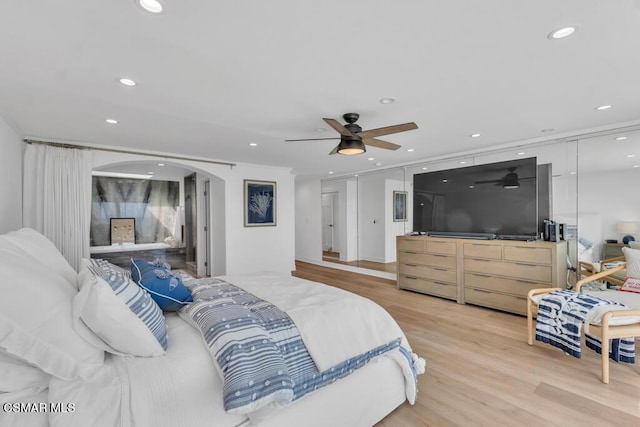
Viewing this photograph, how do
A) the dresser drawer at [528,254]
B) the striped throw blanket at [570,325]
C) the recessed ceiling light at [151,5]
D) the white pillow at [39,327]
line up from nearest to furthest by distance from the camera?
1. the white pillow at [39,327]
2. the recessed ceiling light at [151,5]
3. the striped throw blanket at [570,325]
4. the dresser drawer at [528,254]

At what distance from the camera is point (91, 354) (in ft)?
4.09

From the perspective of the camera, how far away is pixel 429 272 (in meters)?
4.65

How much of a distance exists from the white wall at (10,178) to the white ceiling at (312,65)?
194 mm

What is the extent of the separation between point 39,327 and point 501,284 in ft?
14.8

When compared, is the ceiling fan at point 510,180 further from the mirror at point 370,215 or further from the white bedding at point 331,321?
the white bedding at point 331,321

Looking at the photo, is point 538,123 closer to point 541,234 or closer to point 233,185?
point 541,234

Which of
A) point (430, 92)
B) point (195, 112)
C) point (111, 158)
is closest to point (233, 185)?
point (111, 158)

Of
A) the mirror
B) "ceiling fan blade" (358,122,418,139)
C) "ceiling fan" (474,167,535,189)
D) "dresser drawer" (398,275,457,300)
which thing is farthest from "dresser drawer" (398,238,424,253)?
"ceiling fan blade" (358,122,418,139)

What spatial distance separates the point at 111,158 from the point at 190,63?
3158 millimetres

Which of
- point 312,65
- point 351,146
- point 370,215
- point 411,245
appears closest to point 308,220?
point 370,215

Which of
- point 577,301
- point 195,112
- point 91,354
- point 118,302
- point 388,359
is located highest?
point 195,112

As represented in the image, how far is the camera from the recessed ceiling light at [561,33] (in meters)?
1.61

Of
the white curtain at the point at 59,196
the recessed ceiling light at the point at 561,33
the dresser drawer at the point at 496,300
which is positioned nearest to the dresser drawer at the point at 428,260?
the dresser drawer at the point at 496,300

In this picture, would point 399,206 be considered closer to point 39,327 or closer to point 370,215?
point 370,215
